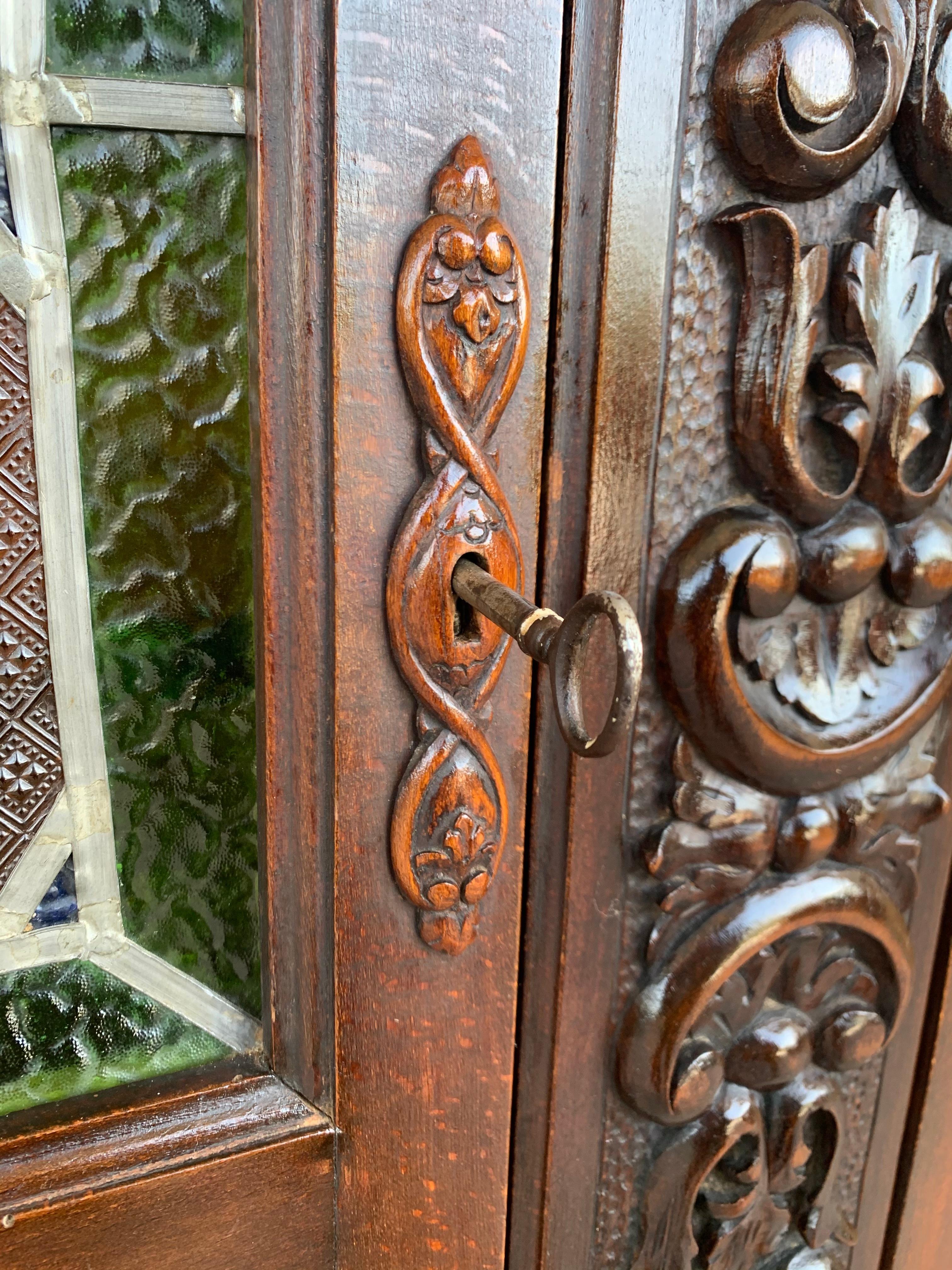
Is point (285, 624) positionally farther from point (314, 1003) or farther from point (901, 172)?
point (901, 172)

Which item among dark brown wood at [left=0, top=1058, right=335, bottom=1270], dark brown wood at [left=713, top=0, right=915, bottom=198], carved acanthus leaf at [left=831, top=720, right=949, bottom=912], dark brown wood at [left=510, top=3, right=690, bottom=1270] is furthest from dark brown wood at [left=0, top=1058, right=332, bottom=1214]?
dark brown wood at [left=713, top=0, right=915, bottom=198]

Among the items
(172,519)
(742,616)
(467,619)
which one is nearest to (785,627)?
(742,616)

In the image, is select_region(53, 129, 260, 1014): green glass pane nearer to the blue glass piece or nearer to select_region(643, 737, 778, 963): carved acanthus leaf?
the blue glass piece

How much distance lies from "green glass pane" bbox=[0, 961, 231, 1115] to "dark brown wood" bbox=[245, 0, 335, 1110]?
4cm

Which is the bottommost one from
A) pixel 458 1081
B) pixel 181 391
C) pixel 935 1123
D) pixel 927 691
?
pixel 935 1123

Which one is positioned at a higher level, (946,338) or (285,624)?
(946,338)

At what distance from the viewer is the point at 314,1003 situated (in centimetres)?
39

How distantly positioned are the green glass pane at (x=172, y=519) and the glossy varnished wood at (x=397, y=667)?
0.04 m

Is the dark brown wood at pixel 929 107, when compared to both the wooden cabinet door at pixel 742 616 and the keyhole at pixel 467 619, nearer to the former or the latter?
the wooden cabinet door at pixel 742 616

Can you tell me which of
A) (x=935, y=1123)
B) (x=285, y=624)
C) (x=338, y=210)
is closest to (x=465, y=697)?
(x=285, y=624)

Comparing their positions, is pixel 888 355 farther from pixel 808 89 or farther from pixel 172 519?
pixel 172 519

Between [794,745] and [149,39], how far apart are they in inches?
13.8

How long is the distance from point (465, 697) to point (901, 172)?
273mm

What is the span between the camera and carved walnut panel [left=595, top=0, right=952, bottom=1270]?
364mm
